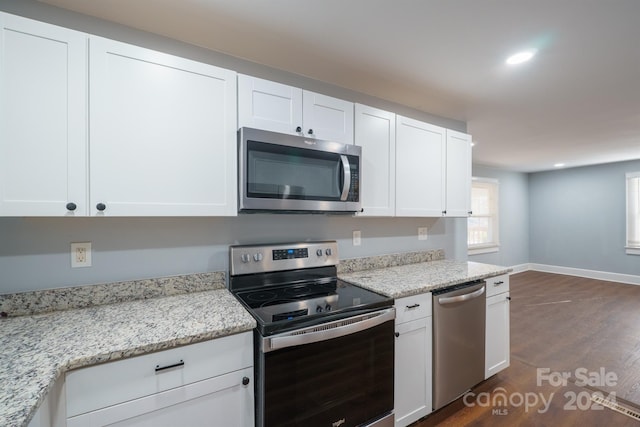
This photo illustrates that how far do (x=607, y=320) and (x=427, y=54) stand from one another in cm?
435

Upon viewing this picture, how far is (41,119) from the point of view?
114cm

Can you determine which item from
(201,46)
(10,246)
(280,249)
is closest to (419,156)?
(280,249)

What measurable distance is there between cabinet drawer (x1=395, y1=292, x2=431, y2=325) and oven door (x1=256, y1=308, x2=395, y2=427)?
13 centimetres

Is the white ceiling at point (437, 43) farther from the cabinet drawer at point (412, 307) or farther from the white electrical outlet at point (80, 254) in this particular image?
the cabinet drawer at point (412, 307)

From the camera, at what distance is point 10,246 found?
1.32 m

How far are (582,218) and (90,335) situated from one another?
26.9 feet

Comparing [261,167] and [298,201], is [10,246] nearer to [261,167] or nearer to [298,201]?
[261,167]

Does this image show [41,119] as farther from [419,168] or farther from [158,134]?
[419,168]

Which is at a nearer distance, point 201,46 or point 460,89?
point 201,46

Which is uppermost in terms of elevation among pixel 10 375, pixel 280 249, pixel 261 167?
pixel 261 167

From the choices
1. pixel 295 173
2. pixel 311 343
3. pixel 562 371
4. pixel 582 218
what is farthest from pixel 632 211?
pixel 311 343

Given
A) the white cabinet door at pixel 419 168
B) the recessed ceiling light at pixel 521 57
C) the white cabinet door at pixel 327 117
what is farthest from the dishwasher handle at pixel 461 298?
the recessed ceiling light at pixel 521 57

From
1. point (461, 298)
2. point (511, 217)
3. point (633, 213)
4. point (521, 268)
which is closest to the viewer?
point (461, 298)

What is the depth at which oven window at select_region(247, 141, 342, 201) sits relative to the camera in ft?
5.01
